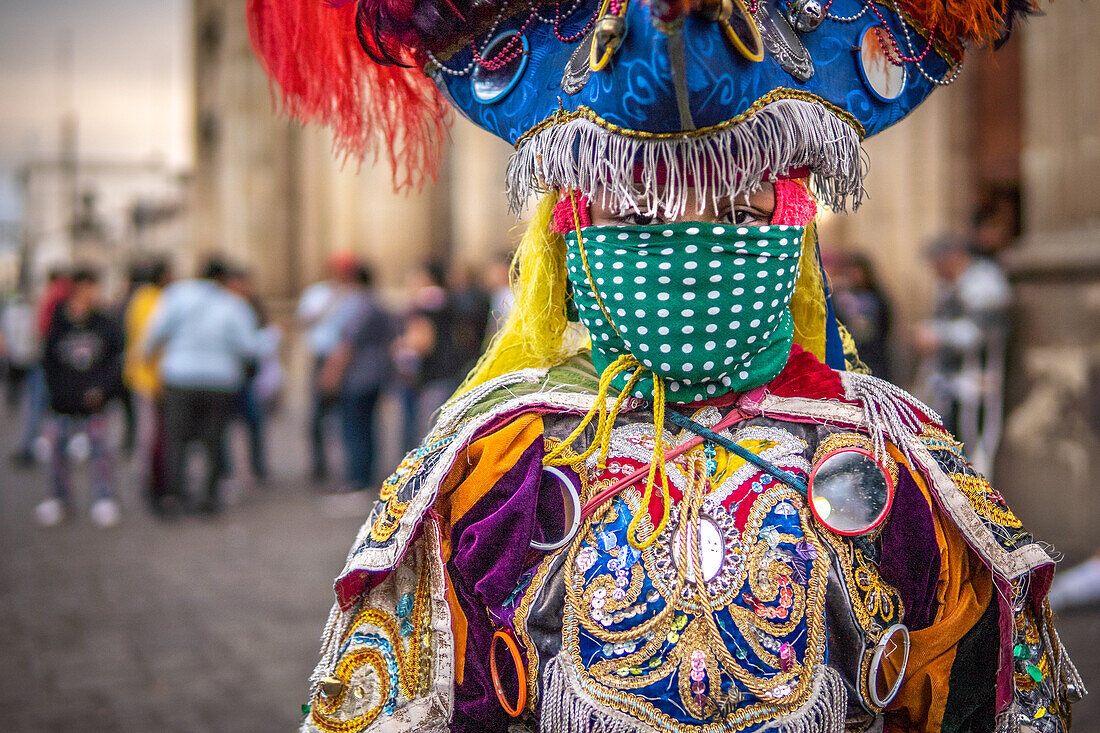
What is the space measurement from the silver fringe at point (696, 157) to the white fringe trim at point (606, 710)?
735 mm

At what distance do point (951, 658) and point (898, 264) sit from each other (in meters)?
8.92

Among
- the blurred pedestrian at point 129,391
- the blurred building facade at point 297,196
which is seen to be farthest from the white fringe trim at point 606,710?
the blurred building facade at point 297,196

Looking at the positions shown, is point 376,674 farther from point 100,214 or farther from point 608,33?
point 100,214

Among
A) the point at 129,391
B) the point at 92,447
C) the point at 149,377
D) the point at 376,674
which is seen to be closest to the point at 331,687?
the point at 376,674

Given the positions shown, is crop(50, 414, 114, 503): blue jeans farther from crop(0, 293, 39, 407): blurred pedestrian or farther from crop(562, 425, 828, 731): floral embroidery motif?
crop(562, 425, 828, 731): floral embroidery motif

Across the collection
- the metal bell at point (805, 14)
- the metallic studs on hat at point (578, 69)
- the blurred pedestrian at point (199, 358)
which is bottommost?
the blurred pedestrian at point (199, 358)

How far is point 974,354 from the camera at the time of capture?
19.0 ft

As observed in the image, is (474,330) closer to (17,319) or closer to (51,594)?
(51,594)

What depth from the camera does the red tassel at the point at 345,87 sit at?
1.80 m

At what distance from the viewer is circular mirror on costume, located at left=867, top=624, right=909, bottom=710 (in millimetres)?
1532

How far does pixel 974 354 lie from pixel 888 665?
4.71 meters

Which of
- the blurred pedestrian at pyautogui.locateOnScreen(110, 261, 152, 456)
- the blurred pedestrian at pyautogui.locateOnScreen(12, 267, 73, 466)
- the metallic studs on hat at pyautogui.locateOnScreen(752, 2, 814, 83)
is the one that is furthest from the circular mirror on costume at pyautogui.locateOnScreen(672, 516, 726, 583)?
the blurred pedestrian at pyautogui.locateOnScreen(12, 267, 73, 466)

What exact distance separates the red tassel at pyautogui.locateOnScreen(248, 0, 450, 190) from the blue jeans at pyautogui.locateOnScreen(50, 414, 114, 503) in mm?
5921

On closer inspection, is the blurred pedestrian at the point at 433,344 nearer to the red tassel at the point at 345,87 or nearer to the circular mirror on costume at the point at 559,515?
the red tassel at the point at 345,87
